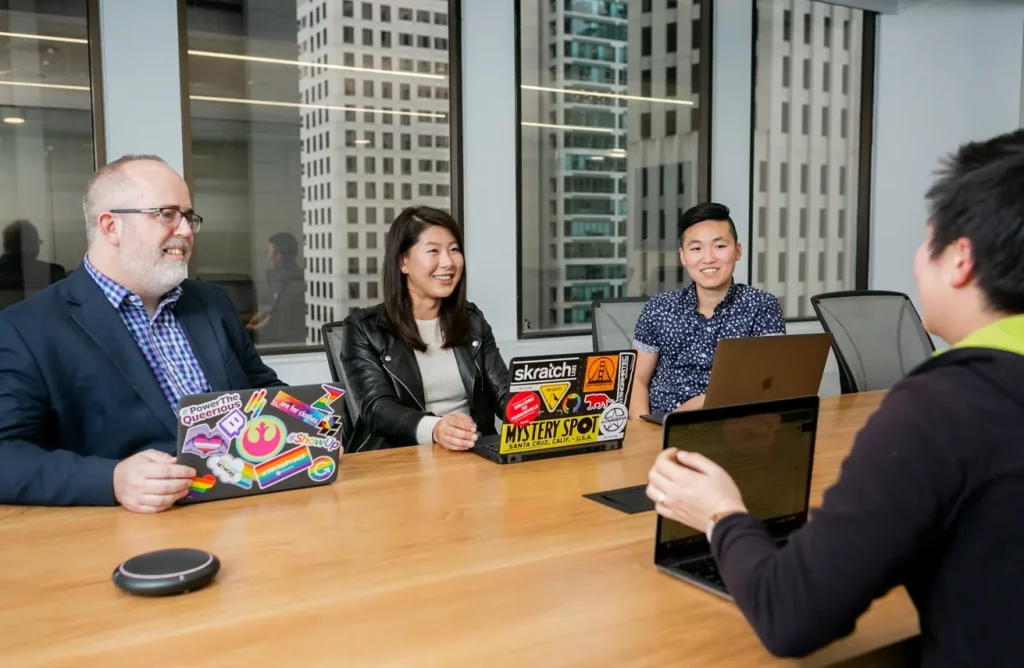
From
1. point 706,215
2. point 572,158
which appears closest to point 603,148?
point 572,158

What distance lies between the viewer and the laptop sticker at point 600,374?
1894 mm

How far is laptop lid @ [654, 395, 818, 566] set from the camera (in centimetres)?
117

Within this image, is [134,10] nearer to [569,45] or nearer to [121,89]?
[121,89]

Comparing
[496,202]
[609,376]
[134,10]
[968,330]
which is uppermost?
[134,10]

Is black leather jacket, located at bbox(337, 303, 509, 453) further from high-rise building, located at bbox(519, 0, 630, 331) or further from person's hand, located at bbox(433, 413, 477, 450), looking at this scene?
high-rise building, located at bbox(519, 0, 630, 331)

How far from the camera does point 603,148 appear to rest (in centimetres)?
485

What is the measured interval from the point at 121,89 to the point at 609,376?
2672mm

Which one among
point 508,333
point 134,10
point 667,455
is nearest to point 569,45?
point 508,333

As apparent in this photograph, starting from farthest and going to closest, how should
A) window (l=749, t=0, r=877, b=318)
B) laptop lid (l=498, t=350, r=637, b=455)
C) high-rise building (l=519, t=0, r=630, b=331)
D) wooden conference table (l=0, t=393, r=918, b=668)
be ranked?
window (l=749, t=0, r=877, b=318)
high-rise building (l=519, t=0, r=630, b=331)
laptop lid (l=498, t=350, r=637, b=455)
wooden conference table (l=0, t=393, r=918, b=668)

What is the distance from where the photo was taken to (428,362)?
2662 millimetres

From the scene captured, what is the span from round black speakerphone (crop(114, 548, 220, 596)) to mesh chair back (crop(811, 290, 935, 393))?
2.53m

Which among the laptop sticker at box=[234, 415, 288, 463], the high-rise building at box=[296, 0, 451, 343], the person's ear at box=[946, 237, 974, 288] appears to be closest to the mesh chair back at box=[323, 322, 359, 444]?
the laptop sticker at box=[234, 415, 288, 463]

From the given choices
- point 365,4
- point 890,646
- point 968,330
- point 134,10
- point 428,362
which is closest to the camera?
point 968,330

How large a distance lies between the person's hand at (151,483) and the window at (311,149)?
243cm
